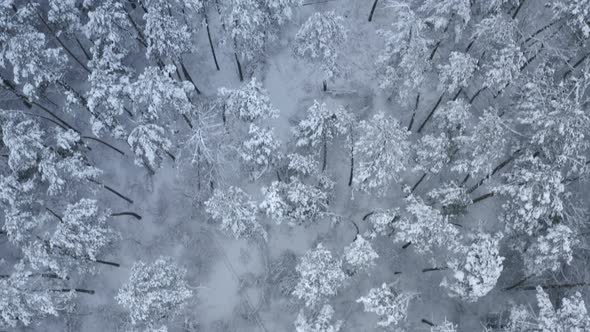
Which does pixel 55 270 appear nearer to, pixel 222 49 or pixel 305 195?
pixel 305 195

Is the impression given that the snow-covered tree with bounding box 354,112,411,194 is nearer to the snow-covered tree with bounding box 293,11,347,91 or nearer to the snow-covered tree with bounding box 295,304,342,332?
the snow-covered tree with bounding box 293,11,347,91

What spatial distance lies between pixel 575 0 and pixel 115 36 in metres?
25.1

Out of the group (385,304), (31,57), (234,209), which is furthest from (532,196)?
(31,57)

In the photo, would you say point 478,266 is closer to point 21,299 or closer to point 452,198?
point 452,198

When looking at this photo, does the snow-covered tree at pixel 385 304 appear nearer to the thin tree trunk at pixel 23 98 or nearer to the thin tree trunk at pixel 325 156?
the thin tree trunk at pixel 325 156

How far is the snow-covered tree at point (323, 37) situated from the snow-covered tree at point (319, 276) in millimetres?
10736

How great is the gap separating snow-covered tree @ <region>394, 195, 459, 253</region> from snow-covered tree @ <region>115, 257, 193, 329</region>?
1182cm

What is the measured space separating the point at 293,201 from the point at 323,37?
9230 millimetres

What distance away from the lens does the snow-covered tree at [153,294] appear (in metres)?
21.9

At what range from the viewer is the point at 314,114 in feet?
78.2

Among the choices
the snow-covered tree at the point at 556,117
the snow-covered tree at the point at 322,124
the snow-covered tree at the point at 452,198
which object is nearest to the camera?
the snow-covered tree at the point at 556,117

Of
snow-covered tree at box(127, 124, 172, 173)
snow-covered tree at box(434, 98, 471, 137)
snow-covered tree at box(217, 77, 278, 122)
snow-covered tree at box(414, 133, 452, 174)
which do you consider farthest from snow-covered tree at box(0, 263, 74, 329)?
snow-covered tree at box(434, 98, 471, 137)

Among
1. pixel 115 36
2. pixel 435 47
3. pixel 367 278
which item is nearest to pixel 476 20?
pixel 435 47

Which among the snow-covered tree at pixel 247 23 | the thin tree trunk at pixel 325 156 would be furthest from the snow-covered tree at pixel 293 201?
the snow-covered tree at pixel 247 23
